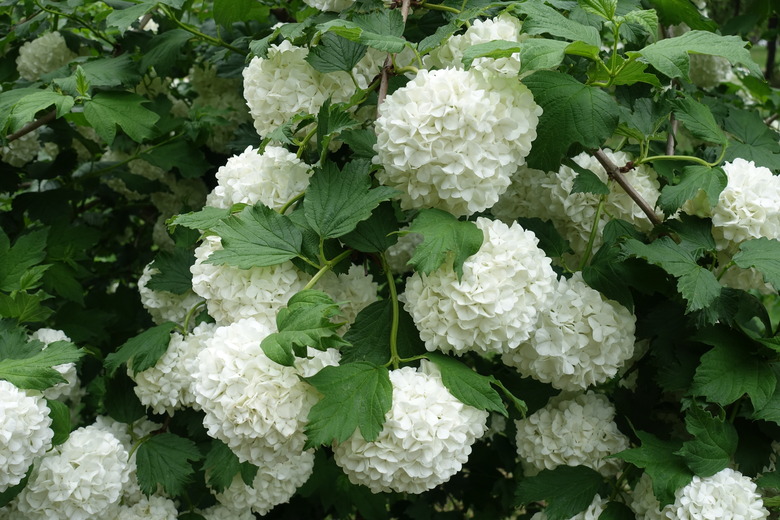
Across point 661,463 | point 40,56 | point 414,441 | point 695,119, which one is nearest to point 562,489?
point 661,463

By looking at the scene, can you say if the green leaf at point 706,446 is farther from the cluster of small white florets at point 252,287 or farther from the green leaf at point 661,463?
the cluster of small white florets at point 252,287

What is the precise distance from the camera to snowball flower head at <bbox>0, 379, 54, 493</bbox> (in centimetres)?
190

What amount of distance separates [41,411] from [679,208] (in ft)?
6.26

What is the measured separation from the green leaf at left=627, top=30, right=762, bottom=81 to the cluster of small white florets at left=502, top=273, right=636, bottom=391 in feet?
2.09

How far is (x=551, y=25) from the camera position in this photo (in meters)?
1.93

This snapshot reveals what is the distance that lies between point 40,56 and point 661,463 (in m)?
3.01

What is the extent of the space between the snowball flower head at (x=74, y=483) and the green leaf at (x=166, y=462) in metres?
0.10

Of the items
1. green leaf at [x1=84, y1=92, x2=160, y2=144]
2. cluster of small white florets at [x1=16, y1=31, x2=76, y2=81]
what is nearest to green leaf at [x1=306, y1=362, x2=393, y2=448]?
green leaf at [x1=84, y1=92, x2=160, y2=144]

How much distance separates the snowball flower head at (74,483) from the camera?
7.31ft

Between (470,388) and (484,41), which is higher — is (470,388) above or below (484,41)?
below

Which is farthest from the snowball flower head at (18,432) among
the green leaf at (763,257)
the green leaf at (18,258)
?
the green leaf at (763,257)

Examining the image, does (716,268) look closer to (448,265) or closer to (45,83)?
(448,265)

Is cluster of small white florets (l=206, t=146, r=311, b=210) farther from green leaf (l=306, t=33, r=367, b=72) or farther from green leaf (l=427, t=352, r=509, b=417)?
green leaf (l=427, t=352, r=509, b=417)

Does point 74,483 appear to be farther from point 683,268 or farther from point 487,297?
point 683,268
